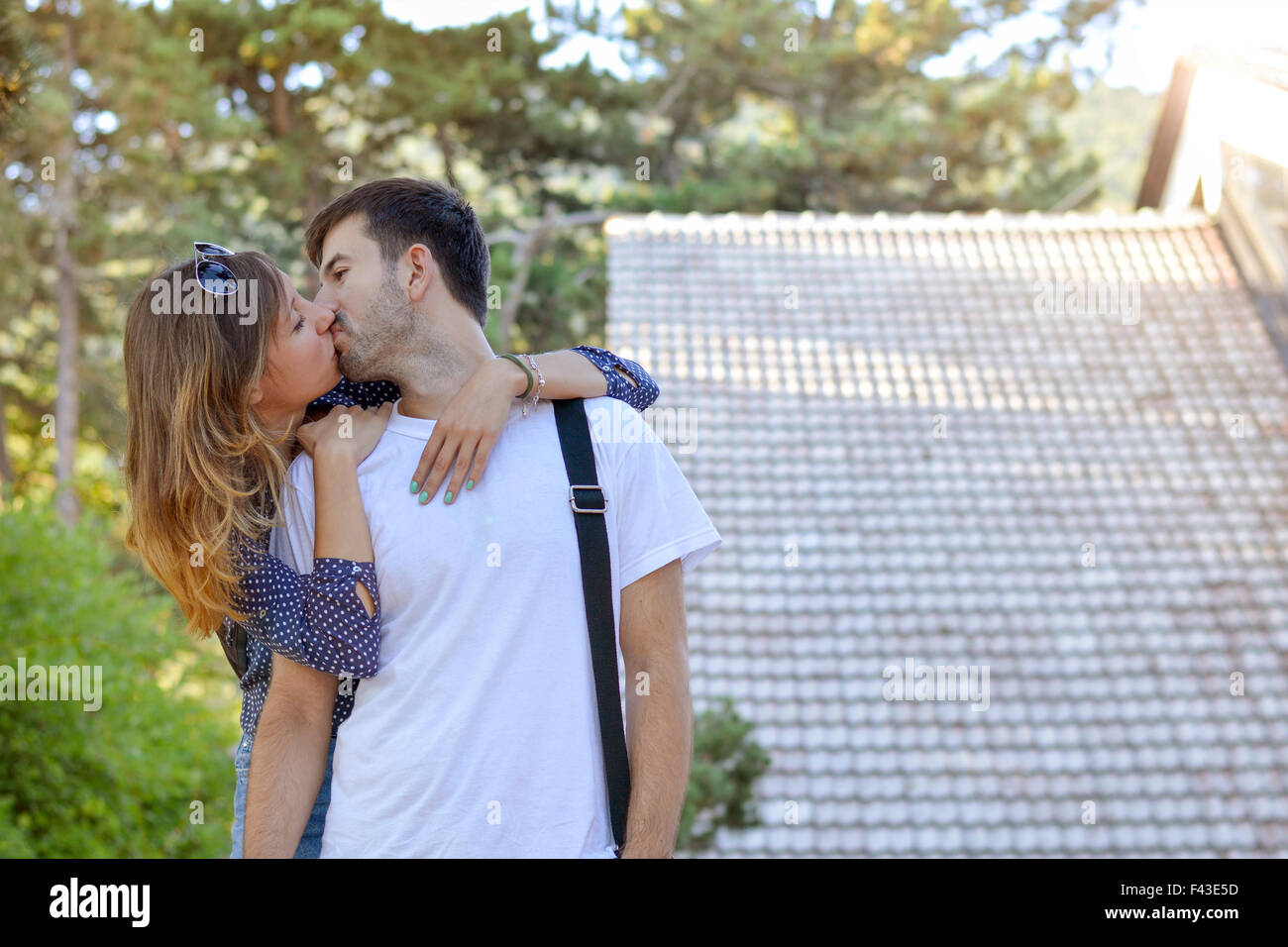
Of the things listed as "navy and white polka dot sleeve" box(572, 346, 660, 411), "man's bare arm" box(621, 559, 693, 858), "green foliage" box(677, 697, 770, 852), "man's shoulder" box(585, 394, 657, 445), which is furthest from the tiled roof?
"man's shoulder" box(585, 394, 657, 445)

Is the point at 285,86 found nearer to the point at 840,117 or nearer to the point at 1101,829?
the point at 840,117

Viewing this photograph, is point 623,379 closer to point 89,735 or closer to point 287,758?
point 287,758

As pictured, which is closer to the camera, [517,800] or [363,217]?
[517,800]

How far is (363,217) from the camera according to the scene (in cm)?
203

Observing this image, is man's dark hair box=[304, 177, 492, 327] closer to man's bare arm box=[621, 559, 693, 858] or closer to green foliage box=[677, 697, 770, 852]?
man's bare arm box=[621, 559, 693, 858]

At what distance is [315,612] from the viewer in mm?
1690

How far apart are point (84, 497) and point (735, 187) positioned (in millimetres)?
9628

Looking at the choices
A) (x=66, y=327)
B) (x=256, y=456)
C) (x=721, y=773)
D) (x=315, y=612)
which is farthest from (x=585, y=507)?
(x=66, y=327)

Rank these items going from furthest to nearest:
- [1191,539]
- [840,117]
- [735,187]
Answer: [840,117], [735,187], [1191,539]

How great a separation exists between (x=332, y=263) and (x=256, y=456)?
0.38m

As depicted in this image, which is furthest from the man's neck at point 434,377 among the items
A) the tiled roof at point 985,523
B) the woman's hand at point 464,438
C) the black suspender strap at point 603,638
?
the tiled roof at point 985,523

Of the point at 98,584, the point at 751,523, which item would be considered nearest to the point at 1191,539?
the point at 751,523

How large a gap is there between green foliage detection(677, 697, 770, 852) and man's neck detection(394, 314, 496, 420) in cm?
427
